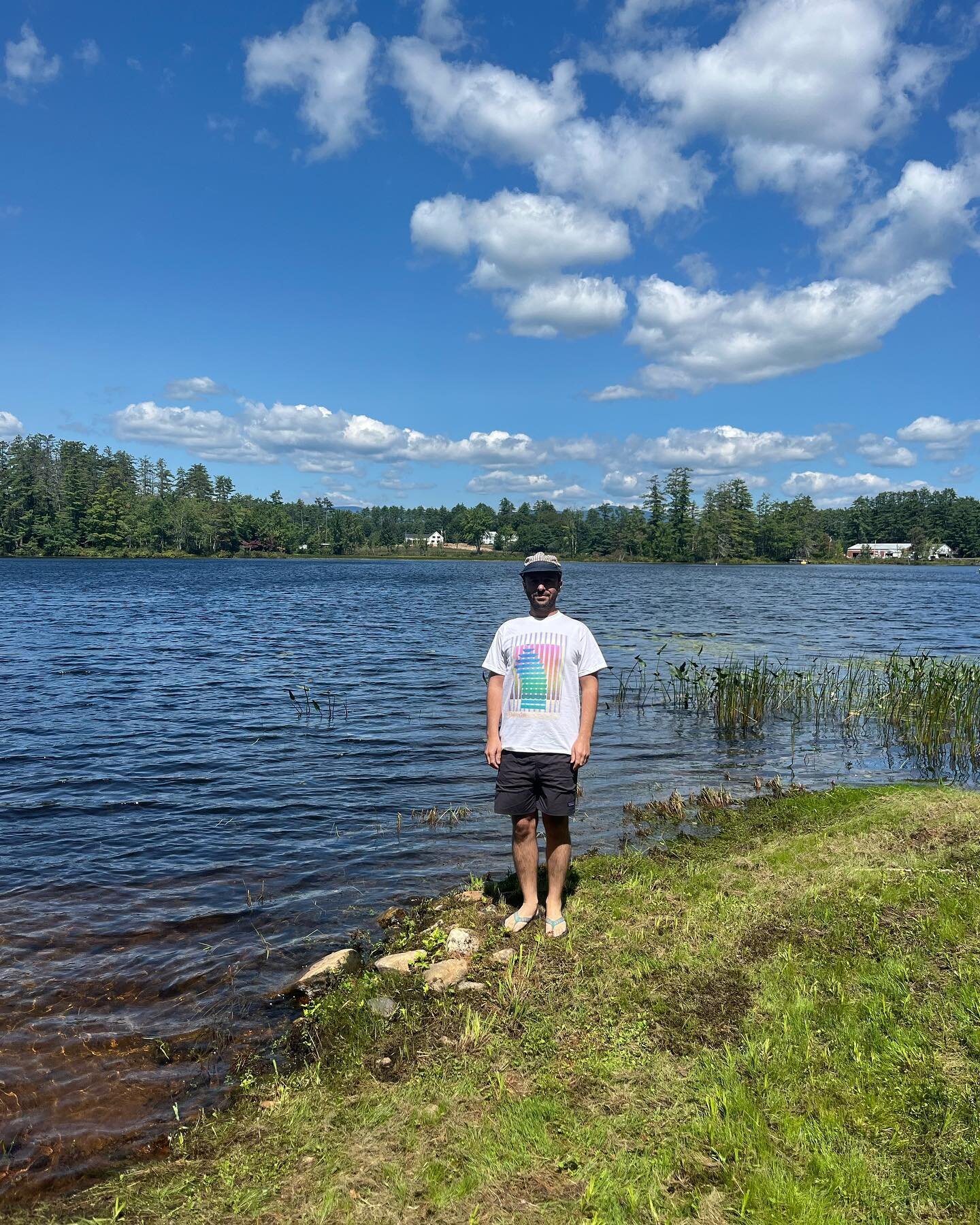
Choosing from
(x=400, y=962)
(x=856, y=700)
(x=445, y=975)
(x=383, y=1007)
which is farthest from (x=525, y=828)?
(x=856, y=700)

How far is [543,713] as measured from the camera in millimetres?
6230

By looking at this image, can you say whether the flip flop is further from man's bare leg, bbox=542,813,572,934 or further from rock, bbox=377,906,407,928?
rock, bbox=377,906,407,928

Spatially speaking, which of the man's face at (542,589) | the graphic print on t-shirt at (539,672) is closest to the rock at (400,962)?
the graphic print on t-shirt at (539,672)

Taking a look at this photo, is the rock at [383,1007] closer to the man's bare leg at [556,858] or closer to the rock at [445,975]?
the rock at [445,975]

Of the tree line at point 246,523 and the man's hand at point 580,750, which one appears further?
the tree line at point 246,523

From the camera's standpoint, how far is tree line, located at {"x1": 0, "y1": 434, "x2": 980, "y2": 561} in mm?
130500

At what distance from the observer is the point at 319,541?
191875mm

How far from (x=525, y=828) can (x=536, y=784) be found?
15.8 inches

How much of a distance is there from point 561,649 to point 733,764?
29.9 ft

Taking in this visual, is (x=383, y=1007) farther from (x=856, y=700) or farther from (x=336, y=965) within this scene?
(x=856, y=700)

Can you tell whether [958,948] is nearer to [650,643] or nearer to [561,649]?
[561,649]

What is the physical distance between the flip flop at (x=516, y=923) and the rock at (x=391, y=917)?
1.48 meters

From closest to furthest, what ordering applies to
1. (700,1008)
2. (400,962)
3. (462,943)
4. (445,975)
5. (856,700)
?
(700,1008), (445,975), (400,962), (462,943), (856,700)

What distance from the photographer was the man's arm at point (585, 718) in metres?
6.18
